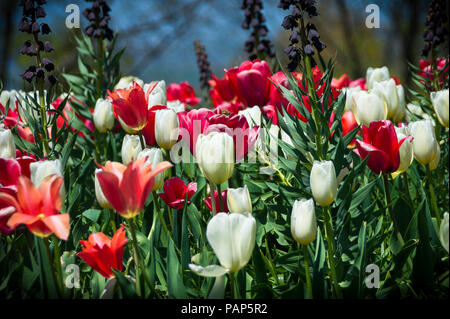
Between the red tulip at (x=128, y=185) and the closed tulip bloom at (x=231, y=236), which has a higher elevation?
the red tulip at (x=128, y=185)

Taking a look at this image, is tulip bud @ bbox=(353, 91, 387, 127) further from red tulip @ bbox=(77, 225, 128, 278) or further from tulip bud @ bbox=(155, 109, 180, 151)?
red tulip @ bbox=(77, 225, 128, 278)

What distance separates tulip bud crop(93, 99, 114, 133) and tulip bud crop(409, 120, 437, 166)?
104cm

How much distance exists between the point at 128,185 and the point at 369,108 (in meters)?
0.87

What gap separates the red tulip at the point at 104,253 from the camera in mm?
1043

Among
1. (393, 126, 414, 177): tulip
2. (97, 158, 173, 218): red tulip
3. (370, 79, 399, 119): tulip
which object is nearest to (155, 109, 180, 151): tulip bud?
(97, 158, 173, 218): red tulip

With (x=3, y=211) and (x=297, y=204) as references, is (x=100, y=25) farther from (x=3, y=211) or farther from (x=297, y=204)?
(x=297, y=204)

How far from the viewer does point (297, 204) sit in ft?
3.37

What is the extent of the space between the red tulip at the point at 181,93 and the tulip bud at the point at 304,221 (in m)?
2.14

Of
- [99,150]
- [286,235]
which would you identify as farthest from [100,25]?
[286,235]

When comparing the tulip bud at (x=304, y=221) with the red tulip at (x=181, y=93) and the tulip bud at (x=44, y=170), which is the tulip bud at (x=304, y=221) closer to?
the tulip bud at (x=44, y=170)

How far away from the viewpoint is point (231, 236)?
38.1 inches

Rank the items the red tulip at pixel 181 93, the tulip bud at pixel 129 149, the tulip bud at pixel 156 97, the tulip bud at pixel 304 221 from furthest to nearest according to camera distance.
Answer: the red tulip at pixel 181 93 → the tulip bud at pixel 156 97 → the tulip bud at pixel 129 149 → the tulip bud at pixel 304 221

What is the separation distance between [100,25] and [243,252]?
5.66 feet

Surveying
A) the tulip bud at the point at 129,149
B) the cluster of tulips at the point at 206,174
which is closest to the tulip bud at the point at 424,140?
the cluster of tulips at the point at 206,174
